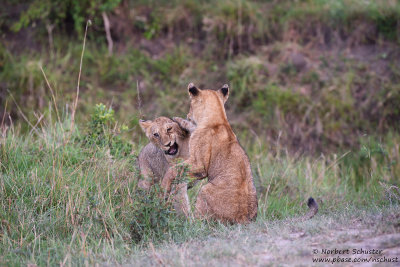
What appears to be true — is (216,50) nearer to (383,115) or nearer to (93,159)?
(383,115)

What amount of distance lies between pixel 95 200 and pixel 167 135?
50.9 inches

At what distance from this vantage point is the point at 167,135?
6770 millimetres

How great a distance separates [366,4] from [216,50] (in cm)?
379

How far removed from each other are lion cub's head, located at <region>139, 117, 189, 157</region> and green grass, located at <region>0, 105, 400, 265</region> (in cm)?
63

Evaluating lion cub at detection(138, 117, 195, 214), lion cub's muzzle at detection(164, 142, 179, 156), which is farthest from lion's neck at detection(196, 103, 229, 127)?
lion cub's muzzle at detection(164, 142, 179, 156)

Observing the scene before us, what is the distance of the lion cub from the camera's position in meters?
6.73

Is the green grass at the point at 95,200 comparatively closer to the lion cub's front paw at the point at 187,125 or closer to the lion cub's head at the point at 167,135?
the lion cub's head at the point at 167,135

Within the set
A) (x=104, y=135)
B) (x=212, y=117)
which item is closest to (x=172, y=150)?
(x=212, y=117)

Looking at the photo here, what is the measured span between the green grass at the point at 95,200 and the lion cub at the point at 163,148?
0.25 metres

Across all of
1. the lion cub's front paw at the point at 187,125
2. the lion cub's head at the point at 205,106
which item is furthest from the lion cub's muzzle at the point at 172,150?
the lion cub's head at the point at 205,106

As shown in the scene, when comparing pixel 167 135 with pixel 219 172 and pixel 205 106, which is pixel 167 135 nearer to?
pixel 205 106

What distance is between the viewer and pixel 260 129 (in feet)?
38.0

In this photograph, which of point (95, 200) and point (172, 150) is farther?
point (172, 150)

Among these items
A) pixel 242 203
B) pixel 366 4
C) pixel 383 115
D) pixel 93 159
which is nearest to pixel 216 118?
pixel 242 203
